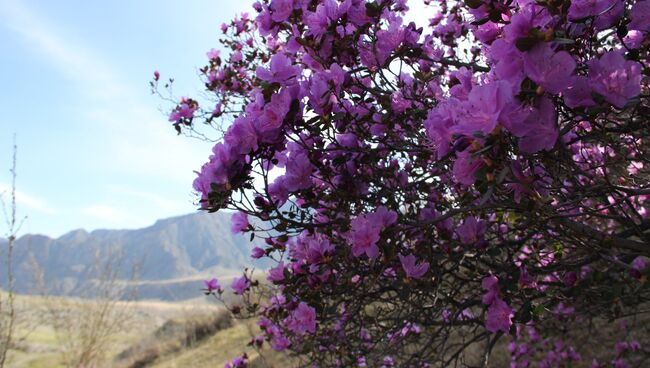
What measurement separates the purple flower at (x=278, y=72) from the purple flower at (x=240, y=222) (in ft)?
2.73

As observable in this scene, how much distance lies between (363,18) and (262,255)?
1.39 m

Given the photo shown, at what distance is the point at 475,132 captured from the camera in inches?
37.2

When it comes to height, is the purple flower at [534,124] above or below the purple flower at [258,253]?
below

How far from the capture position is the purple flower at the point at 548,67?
0.95 m

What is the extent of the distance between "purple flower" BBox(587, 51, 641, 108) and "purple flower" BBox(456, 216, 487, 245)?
3.31 feet

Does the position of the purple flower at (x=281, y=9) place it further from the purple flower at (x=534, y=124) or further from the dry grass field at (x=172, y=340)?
the dry grass field at (x=172, y=340)

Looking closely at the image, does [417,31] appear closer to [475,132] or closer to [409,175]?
[409,175]

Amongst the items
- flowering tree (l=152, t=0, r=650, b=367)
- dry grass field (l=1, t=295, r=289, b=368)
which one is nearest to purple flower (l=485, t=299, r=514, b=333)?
→ flowering tree (l=152, t=0, r=650, b=367)

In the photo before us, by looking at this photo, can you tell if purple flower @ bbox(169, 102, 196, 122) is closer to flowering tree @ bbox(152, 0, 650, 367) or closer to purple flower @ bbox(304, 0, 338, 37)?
flowering tree @ bbox(152, 0, 650, 367)

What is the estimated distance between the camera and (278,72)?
1496 mm

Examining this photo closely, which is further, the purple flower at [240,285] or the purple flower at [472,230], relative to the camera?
the purple flower at [240,285]

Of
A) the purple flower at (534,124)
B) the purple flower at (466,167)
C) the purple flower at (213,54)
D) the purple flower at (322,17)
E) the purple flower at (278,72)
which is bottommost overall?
the purple flower at (466,167)

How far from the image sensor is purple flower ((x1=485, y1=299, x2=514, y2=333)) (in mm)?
1865

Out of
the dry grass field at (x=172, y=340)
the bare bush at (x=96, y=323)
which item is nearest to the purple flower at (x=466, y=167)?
the dry grass field at (x=172, y=340)
